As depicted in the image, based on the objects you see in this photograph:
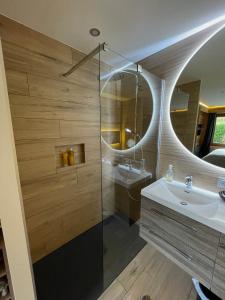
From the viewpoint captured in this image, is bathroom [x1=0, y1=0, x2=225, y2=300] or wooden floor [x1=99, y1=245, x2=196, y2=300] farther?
wooden floor [x1=99, y1=245, x2=196, y2=300]

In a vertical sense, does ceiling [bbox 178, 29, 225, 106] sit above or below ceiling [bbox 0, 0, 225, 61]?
below

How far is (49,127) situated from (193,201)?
1.61 metres

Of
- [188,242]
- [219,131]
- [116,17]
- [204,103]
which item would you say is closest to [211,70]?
[204,103]

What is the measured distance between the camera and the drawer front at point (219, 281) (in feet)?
3.08

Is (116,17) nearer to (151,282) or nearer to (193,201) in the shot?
(193,201)

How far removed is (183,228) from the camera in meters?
1.12

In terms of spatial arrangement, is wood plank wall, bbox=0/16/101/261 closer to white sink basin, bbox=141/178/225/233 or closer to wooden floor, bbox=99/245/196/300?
wooden floor, bbox=99/245/196/300

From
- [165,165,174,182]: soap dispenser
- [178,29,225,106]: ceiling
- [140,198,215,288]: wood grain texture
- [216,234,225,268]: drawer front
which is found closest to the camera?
[216,234,225,268]: drawer front

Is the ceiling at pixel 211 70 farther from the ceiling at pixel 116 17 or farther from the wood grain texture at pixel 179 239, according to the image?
the wood grain texture at pixel 179 239

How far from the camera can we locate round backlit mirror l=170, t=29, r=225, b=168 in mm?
1261

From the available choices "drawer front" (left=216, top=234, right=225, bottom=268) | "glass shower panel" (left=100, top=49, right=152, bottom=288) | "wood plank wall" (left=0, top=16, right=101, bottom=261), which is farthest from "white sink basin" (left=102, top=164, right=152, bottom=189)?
"drawer front" (left=216, top=234, right=225, bottom=268)

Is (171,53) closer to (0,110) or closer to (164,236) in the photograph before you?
(0,110)

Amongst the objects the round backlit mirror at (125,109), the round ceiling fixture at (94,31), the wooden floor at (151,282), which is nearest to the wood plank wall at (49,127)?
the round backlit mirror at (125,109)

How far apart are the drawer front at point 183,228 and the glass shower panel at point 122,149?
1.95ft
